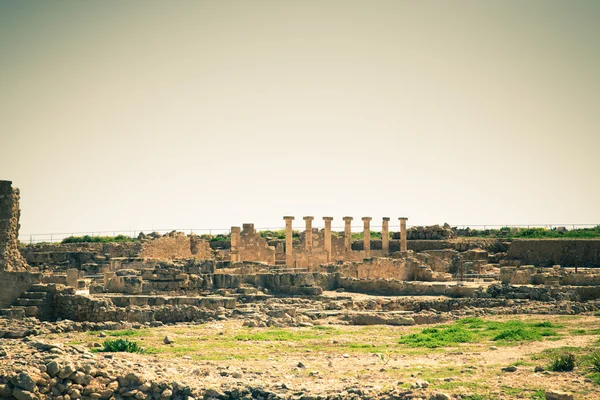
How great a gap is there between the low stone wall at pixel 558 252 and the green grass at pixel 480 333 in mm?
25400

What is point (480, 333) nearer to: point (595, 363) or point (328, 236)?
point (595, 363)

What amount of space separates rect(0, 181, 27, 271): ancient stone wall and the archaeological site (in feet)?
0.14

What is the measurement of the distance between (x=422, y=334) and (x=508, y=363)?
4761mm

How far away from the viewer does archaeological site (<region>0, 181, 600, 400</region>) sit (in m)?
15.6

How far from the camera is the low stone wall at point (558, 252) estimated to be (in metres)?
49.0

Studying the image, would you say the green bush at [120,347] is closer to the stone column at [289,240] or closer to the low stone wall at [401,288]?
the low stone wall at [401,288]

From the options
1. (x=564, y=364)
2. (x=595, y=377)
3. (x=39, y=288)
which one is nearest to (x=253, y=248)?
(x=39, y=288)

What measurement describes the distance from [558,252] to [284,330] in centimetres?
3012

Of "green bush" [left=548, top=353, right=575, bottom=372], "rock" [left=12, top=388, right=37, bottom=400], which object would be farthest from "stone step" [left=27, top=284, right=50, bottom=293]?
"green bush" [left=548, top=353, right=575, bottom=372]

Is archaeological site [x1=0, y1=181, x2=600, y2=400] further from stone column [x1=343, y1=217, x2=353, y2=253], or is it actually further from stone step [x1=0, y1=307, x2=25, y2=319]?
stone column [x1=343, y1=217, x2=353, y2=253]

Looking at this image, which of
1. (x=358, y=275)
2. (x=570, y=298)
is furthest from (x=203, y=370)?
(x=358, y=275)

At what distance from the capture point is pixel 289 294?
31453 millimetres

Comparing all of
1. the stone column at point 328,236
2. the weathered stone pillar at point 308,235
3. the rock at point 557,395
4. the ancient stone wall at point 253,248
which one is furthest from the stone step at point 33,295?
the weathered stone pillar at point 308,235

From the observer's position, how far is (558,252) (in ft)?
165
